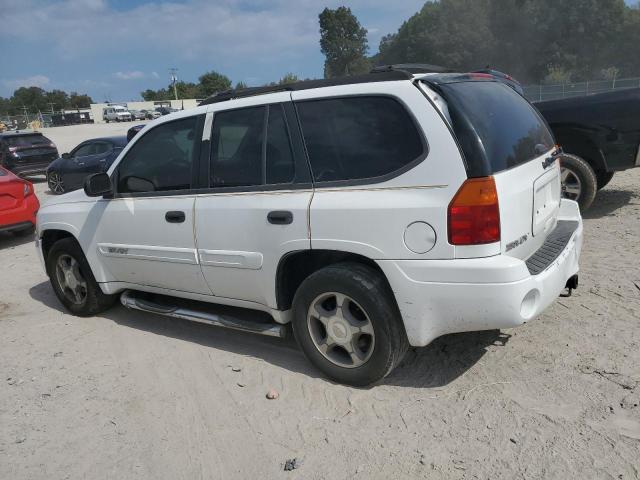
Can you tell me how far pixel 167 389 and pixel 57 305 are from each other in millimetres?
2588

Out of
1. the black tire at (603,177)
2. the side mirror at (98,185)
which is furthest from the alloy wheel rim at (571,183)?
the side mirror at (98,185)

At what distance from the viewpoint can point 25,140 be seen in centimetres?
1612

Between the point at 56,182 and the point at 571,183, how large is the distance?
11862 mm

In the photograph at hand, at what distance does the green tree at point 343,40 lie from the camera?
105125 mm

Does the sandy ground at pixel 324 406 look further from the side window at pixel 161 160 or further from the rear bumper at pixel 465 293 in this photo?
the side window at pixel 161 160

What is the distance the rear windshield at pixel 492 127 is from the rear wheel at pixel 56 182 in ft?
40.2

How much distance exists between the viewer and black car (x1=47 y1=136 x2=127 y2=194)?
12.6 meters

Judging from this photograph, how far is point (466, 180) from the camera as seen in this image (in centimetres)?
277

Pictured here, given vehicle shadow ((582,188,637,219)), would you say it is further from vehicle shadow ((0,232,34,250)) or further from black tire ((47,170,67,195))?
black tire ((47,170,67,195))

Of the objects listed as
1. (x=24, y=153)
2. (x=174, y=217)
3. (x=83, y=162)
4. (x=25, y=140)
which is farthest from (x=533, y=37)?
(x=174, y=217)

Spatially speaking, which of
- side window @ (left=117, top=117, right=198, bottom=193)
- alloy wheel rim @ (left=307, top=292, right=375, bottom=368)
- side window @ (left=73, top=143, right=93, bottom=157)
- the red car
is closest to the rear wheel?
side window @ (left=73, top=143, right=93, bottom=157)

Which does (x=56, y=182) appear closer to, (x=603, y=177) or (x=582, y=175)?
(x=582, y=175)

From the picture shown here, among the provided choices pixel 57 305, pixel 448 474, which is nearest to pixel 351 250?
pixel 448 474

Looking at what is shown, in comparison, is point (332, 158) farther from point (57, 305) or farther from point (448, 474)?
point (57, 305)
